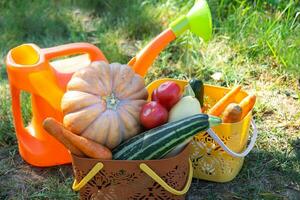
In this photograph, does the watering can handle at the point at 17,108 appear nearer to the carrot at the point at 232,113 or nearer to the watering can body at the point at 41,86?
the watering can body at the point at 41,86

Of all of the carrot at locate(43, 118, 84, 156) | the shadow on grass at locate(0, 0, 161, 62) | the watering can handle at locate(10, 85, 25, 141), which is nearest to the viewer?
→ the carrot at locate(43, 118, 84, 156)

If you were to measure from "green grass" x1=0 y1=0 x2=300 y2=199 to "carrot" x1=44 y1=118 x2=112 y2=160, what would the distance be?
352mm

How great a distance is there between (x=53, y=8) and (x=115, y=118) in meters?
1.94

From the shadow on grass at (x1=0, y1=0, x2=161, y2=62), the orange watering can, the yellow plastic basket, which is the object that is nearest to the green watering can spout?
the orange watering can

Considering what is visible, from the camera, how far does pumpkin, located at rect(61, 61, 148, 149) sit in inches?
70.4

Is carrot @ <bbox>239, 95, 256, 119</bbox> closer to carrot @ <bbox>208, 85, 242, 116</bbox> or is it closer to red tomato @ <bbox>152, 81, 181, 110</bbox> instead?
carrot @ <bbox>208, 85, 242, 116</bbox>

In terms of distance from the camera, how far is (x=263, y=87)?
2.69 meters

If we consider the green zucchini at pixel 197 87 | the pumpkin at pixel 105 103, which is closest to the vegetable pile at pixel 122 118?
the pumpkin at pixel 105 103

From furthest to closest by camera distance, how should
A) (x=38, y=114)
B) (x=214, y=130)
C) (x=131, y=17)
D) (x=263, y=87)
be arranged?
(x=131, y=17)
(x=263, y=87)
(x=38, y=114)
(x=214, y=130)

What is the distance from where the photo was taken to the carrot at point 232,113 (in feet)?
6.35

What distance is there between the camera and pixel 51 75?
202 cm

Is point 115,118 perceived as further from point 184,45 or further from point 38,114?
point 184,45

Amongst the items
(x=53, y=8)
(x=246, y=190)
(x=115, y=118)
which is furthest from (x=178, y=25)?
(x=53, y=8)

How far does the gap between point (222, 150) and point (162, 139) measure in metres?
0.34
